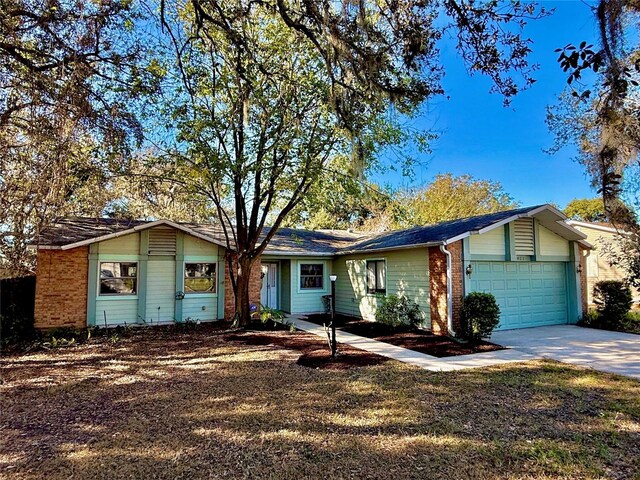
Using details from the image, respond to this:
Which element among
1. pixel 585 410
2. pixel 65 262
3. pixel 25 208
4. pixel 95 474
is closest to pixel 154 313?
pixel 65 262

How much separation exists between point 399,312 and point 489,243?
10.6ft

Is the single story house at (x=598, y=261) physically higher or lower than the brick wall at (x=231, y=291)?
higher

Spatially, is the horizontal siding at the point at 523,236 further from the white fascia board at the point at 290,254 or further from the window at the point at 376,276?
the white fascia board at the point at 290,254

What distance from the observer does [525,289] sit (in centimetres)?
1123

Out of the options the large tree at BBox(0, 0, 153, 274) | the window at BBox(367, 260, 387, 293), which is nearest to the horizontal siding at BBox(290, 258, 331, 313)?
the window at BBox(367, 260, 387, 293)

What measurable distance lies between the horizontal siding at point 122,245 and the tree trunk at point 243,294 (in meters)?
3.21

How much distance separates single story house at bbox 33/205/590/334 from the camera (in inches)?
404

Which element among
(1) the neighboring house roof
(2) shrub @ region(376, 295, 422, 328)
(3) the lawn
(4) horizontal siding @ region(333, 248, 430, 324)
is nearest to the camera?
(3) the lawn

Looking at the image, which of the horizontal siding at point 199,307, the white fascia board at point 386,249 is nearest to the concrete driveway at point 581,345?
the white fascia board at point 386,249

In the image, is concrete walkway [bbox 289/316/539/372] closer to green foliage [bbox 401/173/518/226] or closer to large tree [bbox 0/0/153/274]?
large tree [bbox 0/0/153/274]

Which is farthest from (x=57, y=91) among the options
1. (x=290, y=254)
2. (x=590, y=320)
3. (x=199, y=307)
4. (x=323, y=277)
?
(x=590, y=320)

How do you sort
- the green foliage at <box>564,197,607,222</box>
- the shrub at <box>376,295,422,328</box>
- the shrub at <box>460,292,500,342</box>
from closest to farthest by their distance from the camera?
the shrub at <box>460,292,500,342</box>
the shrub at <box>376,295,422,328</box>
the green foliage at <box>564,197,607,222</box>

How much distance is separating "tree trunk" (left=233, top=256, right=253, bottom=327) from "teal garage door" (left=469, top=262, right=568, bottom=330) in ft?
20.9

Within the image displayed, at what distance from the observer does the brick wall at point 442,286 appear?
9.77m
